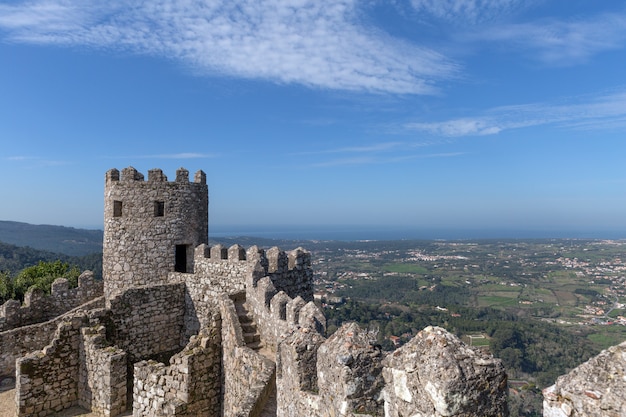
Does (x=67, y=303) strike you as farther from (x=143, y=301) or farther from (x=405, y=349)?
(x=405, y=349)

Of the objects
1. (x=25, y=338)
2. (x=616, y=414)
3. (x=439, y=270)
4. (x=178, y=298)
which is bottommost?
(x=439, y=270)

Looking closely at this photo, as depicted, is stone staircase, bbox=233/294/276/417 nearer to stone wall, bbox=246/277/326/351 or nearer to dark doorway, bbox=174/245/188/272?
stone wall, bbox=246/277/326/351

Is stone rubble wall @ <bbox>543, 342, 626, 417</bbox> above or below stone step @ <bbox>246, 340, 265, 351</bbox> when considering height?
above

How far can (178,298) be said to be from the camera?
12586 mm

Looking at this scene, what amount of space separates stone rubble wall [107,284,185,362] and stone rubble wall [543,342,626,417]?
1135cm

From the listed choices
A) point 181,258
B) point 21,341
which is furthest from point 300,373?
point 21,341

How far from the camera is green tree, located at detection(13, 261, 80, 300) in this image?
20.7m

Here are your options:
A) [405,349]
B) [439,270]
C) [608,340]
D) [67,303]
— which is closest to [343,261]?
[439,270]

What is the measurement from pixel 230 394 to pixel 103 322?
15.9 ft

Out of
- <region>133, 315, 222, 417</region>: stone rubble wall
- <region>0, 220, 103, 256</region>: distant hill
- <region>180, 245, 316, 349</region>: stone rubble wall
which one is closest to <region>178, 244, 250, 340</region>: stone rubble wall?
<region>180, 245, 316, 349</region>: stone rubble wall

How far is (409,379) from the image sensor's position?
2.86 metres

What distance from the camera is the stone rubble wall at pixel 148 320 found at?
11.6 metres

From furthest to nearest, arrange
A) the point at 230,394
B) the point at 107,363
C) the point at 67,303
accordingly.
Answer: the point at 67,303 < the point at 107,363 < the point at 230,394

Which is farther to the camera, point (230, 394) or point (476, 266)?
point (476, 266)
